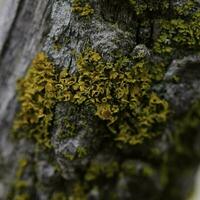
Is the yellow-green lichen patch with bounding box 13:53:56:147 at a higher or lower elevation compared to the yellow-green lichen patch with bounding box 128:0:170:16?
lower

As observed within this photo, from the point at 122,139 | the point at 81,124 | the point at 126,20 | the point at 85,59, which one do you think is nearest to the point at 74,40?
the point at 85,59

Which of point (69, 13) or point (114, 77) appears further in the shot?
point (69, 13)

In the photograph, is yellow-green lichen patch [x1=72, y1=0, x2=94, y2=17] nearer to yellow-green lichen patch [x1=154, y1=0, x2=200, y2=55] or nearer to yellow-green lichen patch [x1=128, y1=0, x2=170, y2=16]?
yellow-green lichen patch [x1=128, y1=0, x2=170, y2=16]

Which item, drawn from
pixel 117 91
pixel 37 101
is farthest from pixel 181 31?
pixel 37 101

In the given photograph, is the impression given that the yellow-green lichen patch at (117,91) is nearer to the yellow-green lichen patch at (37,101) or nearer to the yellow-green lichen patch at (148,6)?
the yellow-green lichen patch at (37,101)

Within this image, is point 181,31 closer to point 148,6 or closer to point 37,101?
point 148,6

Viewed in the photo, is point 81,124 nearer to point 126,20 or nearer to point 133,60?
point 133,60

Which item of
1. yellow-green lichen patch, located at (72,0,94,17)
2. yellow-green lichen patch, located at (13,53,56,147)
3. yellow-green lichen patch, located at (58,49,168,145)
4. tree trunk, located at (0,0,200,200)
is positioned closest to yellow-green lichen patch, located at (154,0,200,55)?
tree trunk, located at (0,0,200,200)
